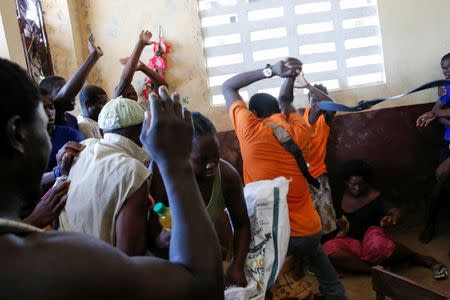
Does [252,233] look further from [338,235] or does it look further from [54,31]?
[54,31]

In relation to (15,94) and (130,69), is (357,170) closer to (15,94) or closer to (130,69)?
(130,69)

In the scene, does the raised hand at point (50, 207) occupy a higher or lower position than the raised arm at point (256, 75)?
lower

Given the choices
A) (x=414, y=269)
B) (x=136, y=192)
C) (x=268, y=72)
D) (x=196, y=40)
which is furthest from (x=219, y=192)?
(x=196, y=40)

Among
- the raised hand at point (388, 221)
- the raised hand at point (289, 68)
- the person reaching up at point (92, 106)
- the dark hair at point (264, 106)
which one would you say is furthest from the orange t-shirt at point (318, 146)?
the person reaching up at point (92, 106)

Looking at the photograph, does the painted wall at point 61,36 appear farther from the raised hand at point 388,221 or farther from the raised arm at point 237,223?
the raised hand at point 388,221

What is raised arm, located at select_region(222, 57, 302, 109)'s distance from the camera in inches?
87.7

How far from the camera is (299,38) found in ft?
13.5

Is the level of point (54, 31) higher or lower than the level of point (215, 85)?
higher

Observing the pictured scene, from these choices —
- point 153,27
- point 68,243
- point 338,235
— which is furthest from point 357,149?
point 68,243

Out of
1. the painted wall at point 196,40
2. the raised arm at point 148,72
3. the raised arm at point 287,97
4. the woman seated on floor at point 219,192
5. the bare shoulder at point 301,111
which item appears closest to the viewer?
the woman seated on floor at point 219,192

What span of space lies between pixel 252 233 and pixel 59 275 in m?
1.42

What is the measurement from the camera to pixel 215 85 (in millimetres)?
4176

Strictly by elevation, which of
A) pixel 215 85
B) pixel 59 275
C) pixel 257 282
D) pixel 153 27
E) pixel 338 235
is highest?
pixel 153 27

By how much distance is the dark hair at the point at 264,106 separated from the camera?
2596mm
